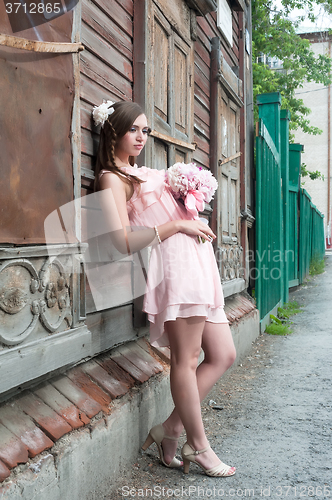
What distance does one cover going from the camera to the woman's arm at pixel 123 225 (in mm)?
2287

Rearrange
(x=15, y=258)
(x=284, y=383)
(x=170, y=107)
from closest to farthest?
1. (x=15, y=258)
2. (x=170, y=107)
3. (x=284, y=383)

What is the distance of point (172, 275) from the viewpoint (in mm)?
2406

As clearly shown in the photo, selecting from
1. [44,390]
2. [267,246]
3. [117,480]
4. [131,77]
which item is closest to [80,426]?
[44,390]

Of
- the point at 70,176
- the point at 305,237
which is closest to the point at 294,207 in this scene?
the point at 305,237

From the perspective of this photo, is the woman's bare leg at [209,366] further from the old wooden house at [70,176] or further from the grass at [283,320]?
the grass at [283,320]

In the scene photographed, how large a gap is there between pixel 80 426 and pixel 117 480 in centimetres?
47

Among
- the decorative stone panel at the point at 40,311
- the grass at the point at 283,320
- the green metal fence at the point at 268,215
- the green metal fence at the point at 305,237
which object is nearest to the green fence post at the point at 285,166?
the grass at the point at 283,320

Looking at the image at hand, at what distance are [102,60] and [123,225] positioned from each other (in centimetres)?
107

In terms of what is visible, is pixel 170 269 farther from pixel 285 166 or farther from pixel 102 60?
pixel 285 166

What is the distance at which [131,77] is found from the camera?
3111 millimetres

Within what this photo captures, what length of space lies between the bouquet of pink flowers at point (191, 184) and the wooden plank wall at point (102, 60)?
1.54 feet

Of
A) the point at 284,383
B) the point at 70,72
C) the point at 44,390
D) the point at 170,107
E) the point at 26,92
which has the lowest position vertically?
the point at 284,383

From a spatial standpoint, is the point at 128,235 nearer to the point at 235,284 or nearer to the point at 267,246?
the point at 235,284

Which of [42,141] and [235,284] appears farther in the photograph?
[235,284]
